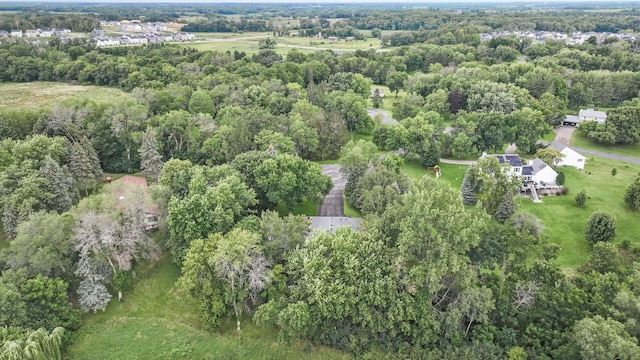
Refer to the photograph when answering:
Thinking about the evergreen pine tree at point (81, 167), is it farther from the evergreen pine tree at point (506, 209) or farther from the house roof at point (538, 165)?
the house roof at point (538, 165)

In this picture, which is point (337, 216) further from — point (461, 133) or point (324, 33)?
point (324, 33)

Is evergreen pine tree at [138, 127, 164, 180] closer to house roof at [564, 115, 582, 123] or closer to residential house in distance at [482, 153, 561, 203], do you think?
residential house in distance at [482, 153, 561, 203]

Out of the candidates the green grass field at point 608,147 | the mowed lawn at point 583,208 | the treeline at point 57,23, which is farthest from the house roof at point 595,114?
the treeline at point 57,23

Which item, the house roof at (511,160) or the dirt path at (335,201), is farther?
the house roof at (511,160)

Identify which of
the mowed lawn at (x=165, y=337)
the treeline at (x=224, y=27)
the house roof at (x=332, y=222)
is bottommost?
the mowed lawn at (x=165, y=337)

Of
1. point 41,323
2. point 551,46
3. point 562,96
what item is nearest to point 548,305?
point 41,323

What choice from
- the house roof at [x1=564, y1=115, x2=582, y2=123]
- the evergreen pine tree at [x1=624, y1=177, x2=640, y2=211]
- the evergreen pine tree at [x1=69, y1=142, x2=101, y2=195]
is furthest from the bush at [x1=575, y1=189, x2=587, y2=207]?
the evergreen pine tree at [x1=69, y1=142, x2=101, y2=195]

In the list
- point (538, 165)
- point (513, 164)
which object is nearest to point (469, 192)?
point (513, 164)
